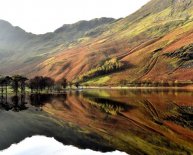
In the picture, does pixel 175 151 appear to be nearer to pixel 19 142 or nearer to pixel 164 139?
pixel 164 139

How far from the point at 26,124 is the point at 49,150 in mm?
22138

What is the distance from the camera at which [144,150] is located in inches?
1374

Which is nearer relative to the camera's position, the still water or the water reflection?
the water reflection

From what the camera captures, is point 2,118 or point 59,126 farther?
point 2,118

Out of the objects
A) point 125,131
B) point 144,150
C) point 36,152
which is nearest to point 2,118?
point 125,131

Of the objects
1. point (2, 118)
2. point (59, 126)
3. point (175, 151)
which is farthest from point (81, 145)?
point (2, 118)

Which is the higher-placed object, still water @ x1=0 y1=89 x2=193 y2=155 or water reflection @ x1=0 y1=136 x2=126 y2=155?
still water @ x1=0 y1=89 x2=193 y2=155

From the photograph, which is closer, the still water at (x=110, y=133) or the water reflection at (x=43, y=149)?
the water reflection at (x=43, y=149)

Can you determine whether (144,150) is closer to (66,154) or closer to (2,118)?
(66,154)

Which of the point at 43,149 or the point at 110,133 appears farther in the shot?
the point at 110,133

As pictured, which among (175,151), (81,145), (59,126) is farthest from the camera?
(59,126)

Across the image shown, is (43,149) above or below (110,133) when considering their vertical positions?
below

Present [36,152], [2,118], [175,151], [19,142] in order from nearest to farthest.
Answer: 1. [175,151]
2. [36,152]
3. [19,142]
4. [2,118]

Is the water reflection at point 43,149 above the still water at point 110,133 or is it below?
below
